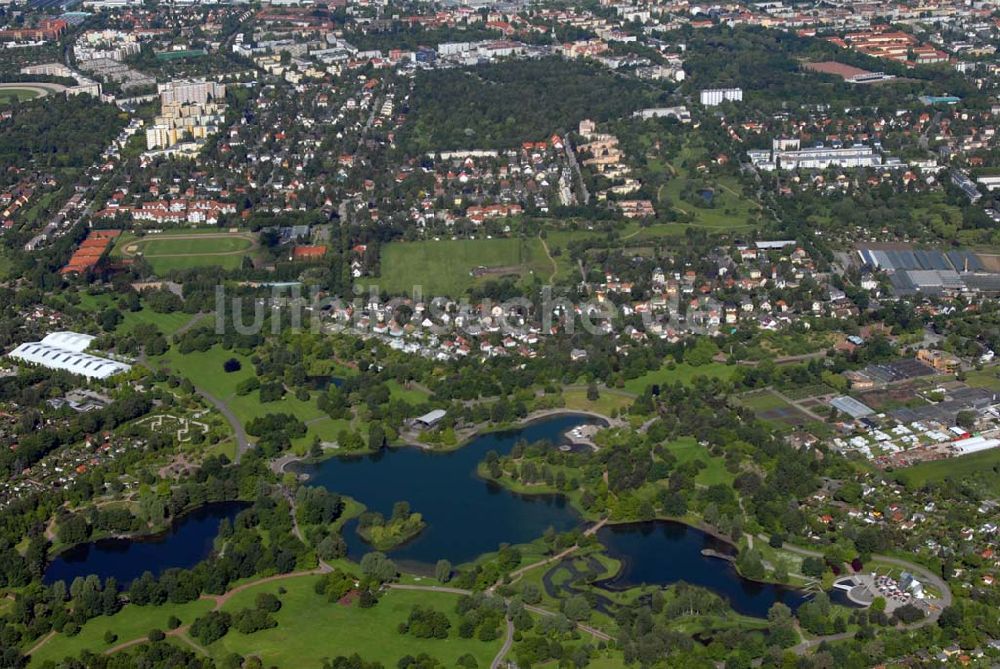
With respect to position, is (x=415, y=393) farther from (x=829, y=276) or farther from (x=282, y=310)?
(x=829, y=276)

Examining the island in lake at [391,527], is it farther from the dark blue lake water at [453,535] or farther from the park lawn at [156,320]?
the park lawn at [156,320]

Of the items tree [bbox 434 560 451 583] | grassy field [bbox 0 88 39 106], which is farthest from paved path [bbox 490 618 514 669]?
grassy field [bbox 0 88 39 106]

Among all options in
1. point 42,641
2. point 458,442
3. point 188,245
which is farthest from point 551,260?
point 42,641

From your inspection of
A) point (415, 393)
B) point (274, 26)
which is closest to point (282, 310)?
point (415, 393)

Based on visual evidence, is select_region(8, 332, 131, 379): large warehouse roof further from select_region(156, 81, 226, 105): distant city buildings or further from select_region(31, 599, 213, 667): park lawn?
select_region(156, 81, 226, 105): distant city buildings

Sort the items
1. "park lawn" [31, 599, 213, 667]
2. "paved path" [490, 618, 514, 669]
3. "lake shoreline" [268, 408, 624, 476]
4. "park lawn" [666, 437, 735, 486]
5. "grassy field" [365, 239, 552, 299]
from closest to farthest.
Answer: "paved path" [490, 618, 514, 669]
"park lawn" [31, 599, 213, 667]
"park lawn" [666, 437, 735, 486]
"lake shoreline" [268, 408, 624, 476]
"grassy field" [365, 239, 552, 299]

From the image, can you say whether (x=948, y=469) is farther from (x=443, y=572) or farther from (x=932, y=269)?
(x=932, y=269)
